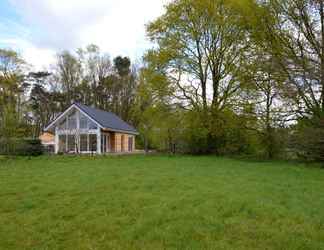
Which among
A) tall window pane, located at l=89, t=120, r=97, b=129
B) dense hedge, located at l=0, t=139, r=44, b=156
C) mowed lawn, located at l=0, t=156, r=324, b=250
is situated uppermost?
tall window pane, located at l=89, t=120, r=97, b=129

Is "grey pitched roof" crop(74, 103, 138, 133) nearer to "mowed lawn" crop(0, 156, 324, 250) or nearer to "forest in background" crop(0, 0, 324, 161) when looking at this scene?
"forest in background" crop(0, 0, 324, 161)

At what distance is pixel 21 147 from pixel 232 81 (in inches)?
603

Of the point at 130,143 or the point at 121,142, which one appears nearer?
the point at 121,142

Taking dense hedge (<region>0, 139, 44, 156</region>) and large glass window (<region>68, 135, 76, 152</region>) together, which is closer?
dense hedge (<region>0, 139, 44, 156</region>)

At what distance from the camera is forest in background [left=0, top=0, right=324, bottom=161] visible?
53.0 feet

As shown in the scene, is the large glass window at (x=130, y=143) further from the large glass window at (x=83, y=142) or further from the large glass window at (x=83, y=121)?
the large glass window at (x=83, y=121)

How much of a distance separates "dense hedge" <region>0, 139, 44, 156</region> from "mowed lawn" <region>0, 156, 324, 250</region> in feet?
45.1

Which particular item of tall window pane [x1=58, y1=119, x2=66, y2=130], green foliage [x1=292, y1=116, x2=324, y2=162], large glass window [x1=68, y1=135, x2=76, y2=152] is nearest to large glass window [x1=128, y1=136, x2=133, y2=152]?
large glass window [x1=68, y1=135, x2=76, y2=152]

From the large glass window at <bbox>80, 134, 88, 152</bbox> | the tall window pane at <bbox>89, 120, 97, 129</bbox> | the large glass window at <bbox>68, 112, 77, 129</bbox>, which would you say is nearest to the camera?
the tall window pane at <bbox>89, 120, 97, 129</bbox>

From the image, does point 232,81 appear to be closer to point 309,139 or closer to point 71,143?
point 309,139

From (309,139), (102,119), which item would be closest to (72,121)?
(102,119)

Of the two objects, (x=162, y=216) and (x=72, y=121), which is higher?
(x=72, y=121)

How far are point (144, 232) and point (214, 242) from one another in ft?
3.30

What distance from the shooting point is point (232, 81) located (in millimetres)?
20984
